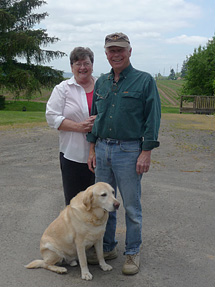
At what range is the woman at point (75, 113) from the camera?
3758 millimetres

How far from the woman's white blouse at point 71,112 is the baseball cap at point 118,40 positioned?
77cm

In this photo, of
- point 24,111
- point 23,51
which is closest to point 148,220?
point 24,111

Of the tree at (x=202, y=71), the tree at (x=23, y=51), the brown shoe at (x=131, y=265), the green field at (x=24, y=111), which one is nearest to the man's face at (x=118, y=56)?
the brown shoe at (x=131, y=265)

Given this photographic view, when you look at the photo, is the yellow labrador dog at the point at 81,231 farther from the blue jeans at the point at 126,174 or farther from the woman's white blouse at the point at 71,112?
the woman's white blouse at the point at 71,112

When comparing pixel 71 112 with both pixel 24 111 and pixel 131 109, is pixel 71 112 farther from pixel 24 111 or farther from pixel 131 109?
pixel 24 111

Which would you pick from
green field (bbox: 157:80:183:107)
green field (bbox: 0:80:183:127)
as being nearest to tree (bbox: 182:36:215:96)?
green field (bbox: 0:80:183:127)

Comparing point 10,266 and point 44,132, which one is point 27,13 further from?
point 10,266

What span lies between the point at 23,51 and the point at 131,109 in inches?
1360

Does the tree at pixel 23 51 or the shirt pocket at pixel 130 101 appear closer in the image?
the shirt pocket at pixel 130 101

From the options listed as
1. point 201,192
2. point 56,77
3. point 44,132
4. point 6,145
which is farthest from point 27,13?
point 201,192

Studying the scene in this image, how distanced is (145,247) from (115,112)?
72.8 inches

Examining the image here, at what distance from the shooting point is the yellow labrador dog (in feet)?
10.6

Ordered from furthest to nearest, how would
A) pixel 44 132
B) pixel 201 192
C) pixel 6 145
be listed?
pixel 44 132
pixel 6 145
pixel 201 192

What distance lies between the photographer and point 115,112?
3.31 m
